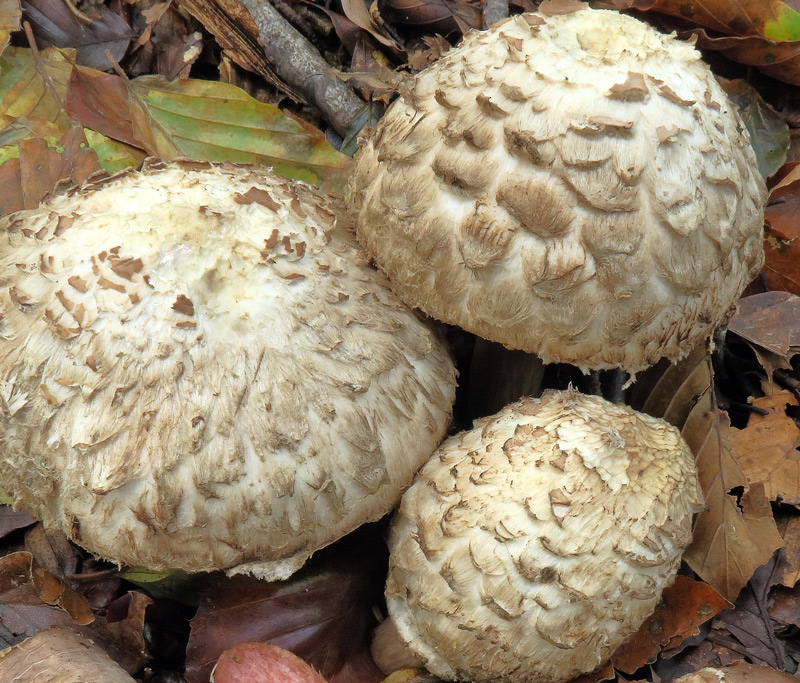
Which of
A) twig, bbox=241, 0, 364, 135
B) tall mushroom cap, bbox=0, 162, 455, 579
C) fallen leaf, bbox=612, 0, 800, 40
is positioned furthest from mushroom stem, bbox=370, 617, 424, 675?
fallen leaf, bbox=612, 0, 800, 40

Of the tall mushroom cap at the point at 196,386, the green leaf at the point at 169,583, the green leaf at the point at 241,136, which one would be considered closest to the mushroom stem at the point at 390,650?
the tall mushroom cap at the point at 196,386

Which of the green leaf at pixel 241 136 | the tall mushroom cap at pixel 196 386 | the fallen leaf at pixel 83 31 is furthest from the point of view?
the fallen leaf at pixel 83 31

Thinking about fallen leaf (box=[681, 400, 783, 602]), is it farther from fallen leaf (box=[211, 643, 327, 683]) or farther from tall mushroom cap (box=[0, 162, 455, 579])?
fallen leaf (box=[211, 643, 327, 683])

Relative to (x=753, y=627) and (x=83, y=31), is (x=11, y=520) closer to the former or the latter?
(x=83, y=31)

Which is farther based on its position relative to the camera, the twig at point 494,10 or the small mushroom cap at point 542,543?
the twig at point 494,10

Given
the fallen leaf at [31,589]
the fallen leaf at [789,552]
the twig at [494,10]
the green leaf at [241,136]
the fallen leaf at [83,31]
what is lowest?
the fallen leaf at [31,589]

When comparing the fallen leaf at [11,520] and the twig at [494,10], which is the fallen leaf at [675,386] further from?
the fallen leaf at [11,520]

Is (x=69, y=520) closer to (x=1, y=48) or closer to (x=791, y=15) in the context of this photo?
(x=1, y=48)
